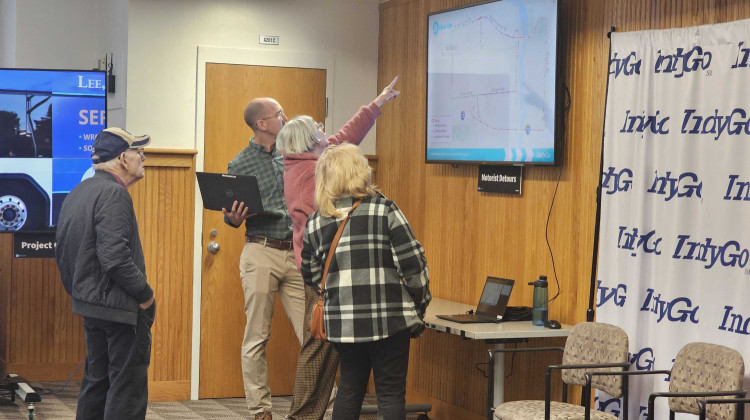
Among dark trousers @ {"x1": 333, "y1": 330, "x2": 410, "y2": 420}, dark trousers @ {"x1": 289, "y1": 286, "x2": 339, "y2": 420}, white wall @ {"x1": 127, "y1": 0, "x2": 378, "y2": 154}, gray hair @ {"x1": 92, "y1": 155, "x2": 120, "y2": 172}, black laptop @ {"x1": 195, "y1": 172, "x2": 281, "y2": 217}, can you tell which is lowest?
dark trousers @ {"x1": 289, "y1": 286, "x2": 339, "y2": 420}

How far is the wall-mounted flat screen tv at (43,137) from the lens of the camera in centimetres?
562

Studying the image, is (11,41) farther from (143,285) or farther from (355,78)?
(143,285)

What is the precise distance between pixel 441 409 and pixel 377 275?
2.34m

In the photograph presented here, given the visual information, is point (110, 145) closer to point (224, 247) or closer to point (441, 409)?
point (224, 247)

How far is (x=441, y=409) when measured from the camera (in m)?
5.74

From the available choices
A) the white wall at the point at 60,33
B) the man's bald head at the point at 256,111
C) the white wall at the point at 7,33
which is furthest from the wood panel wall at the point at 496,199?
the white wall at the point at 7,33

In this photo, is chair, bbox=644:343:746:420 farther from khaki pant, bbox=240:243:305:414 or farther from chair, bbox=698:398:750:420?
khaki pant, bbox=240:243:305:414

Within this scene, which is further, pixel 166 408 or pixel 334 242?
pixel 166 408

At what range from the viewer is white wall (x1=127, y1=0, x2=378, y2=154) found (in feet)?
→ 19.7

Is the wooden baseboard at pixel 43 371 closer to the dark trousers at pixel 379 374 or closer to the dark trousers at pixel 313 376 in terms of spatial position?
the dark trousers at pixel 313 376

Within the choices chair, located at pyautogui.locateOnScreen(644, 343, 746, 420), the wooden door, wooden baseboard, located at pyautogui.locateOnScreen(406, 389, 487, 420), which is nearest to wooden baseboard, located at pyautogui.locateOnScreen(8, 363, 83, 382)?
the wooden door

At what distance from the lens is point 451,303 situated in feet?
18.1

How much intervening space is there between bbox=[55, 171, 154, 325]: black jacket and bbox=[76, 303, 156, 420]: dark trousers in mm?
89

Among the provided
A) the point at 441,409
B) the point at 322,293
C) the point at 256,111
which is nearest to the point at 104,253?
the point at 322,293
